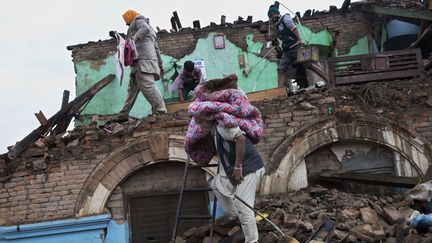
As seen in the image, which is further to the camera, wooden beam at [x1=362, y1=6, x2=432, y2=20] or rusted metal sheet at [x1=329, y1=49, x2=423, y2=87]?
wooden beam at [x1=362, y1=6, x2=432, y2=20]

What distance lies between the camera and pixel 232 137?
479 centimetres

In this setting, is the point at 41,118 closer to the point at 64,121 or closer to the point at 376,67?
the point at 64,121

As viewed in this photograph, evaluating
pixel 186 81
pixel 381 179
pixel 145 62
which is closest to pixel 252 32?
pixel 186 81

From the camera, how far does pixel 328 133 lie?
310 inches

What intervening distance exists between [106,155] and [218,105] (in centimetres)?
365

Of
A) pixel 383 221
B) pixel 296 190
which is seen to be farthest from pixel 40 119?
pixel 383 221

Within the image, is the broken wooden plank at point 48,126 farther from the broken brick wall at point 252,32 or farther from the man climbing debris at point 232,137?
the man climbing debris at point 232,137

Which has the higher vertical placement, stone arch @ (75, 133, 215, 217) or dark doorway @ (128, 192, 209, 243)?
stone arch @ (75, 133, 215, 217)

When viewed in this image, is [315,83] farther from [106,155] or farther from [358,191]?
[106,155]

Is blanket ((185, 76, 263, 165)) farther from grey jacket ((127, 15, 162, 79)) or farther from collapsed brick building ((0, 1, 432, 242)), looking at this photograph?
grey jacket ((127, 15, 162, 79))

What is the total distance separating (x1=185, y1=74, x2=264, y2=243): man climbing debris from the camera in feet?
15.7

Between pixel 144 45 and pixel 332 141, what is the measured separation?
138 inches

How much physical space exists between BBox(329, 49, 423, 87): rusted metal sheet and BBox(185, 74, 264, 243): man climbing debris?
4.11 meters

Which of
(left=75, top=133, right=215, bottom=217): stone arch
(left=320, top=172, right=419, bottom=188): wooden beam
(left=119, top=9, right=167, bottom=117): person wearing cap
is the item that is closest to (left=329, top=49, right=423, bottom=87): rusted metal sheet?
(left=320, top=172, right=419, bottom=188): wooden beam
